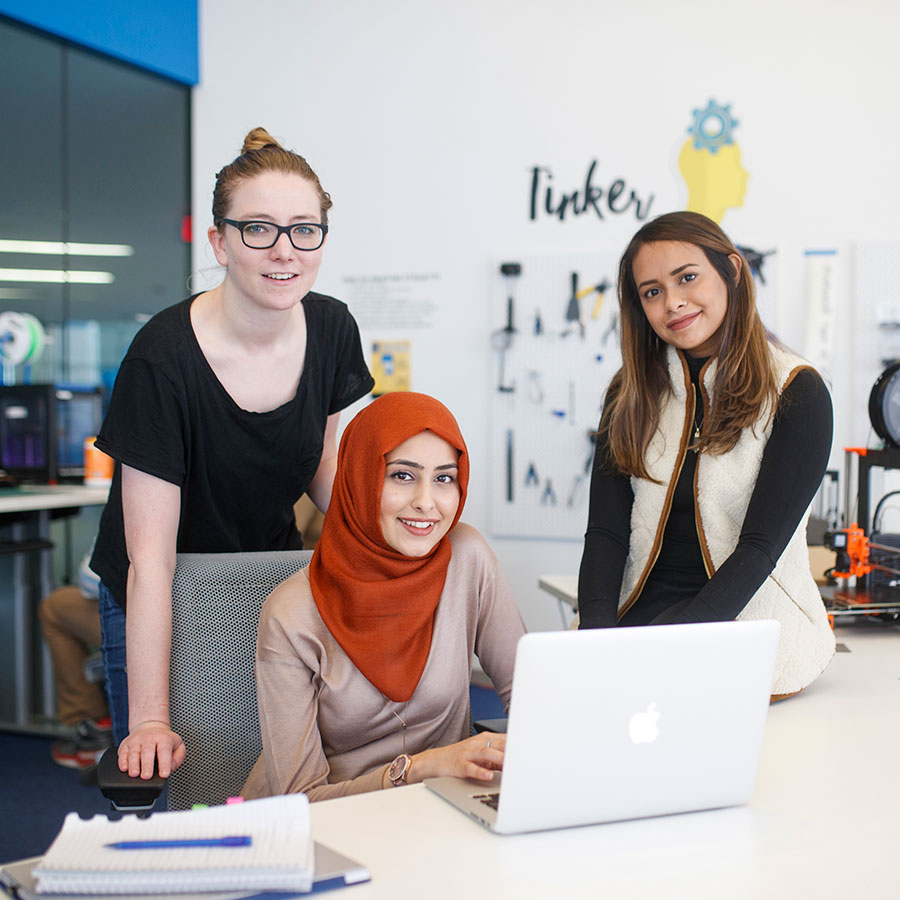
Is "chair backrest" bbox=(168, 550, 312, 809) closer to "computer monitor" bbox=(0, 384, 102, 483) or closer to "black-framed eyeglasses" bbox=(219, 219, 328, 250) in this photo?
"black-framed eyeglasses" bbox=(219, 219, 328, 250)

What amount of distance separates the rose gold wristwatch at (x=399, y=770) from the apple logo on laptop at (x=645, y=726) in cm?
37

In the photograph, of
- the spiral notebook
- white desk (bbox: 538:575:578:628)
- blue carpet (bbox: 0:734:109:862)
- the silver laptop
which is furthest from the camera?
blue carpet (bbox: 0:734:109:862)

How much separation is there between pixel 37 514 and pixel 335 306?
2.23m

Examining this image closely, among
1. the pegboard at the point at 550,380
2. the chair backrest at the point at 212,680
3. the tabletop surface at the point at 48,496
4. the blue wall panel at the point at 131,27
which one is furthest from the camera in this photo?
the pegboard at the point at 550,380

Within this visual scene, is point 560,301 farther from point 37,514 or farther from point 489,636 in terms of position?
point 489,636

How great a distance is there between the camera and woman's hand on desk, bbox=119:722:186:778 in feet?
4.64

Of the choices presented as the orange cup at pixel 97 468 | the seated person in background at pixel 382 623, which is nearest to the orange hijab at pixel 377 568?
the seated person in background at pixel 382 623

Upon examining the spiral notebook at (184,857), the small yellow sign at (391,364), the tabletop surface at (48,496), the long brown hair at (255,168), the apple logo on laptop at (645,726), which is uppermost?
the long brown hair at (255,168)

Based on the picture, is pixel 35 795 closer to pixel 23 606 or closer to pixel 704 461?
pixel 23 606

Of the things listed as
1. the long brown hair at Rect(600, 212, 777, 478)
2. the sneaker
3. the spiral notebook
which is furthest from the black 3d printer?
the sneaker

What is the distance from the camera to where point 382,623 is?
1.50m

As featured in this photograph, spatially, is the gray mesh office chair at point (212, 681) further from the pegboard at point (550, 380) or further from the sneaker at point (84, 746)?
the pegboard at point (550, 380)

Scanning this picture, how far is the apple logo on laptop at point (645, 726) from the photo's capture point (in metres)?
1.08

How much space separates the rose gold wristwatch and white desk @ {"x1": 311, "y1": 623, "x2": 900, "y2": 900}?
3.6 inches
